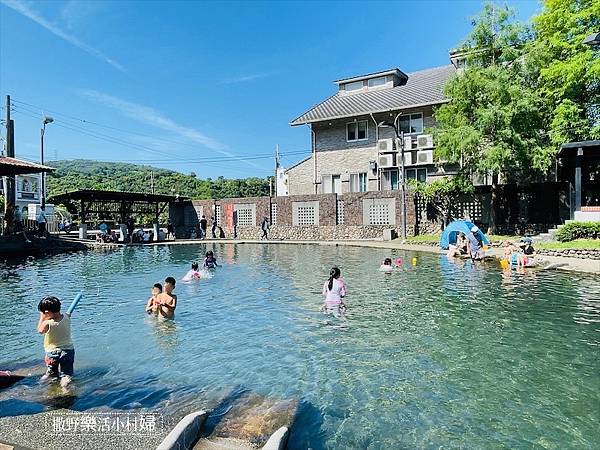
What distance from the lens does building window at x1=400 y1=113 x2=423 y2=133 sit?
31578mm

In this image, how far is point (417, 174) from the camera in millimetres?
31656

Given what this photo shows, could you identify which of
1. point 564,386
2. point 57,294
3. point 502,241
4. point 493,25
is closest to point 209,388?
point 564,386

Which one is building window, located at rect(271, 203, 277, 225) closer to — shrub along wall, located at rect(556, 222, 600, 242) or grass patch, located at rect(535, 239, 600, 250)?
grass patch, located at rect(535, 239, 600, 250)

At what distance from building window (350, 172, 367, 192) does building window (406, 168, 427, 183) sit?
3.45 metres

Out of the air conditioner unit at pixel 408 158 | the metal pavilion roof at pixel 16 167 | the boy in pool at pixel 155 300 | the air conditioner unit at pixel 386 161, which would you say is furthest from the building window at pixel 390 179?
the boy in pool at pixel 155 300

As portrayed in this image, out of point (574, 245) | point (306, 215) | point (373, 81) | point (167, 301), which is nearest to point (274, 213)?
point (306, 215)

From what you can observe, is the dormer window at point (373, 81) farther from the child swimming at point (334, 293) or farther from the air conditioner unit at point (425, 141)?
the child swimming at point (334, 293)

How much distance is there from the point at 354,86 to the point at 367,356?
33389 mm

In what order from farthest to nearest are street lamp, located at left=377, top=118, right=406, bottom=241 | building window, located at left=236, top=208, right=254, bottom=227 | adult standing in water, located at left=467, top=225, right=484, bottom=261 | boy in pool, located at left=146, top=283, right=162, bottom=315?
building window, located at left=236, top=208, right=254, bottom=227
street lamp, located at left=377, top=118, right=406, bottom=241
adult standing in water, located at left=467, top=225, right=484, bottom=261
boy in pool, located at left=146, top=283, right=162, bottom=315

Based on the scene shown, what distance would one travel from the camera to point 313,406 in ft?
18.0

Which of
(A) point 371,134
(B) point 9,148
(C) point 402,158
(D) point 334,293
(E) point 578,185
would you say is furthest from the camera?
(A) point 371,134

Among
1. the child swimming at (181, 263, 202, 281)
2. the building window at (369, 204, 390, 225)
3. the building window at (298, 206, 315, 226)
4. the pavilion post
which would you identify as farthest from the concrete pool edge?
the child swimming at (181, 263, 202, 281)

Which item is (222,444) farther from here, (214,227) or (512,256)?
(214,227)

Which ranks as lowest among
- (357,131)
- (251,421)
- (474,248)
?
(251,421)
